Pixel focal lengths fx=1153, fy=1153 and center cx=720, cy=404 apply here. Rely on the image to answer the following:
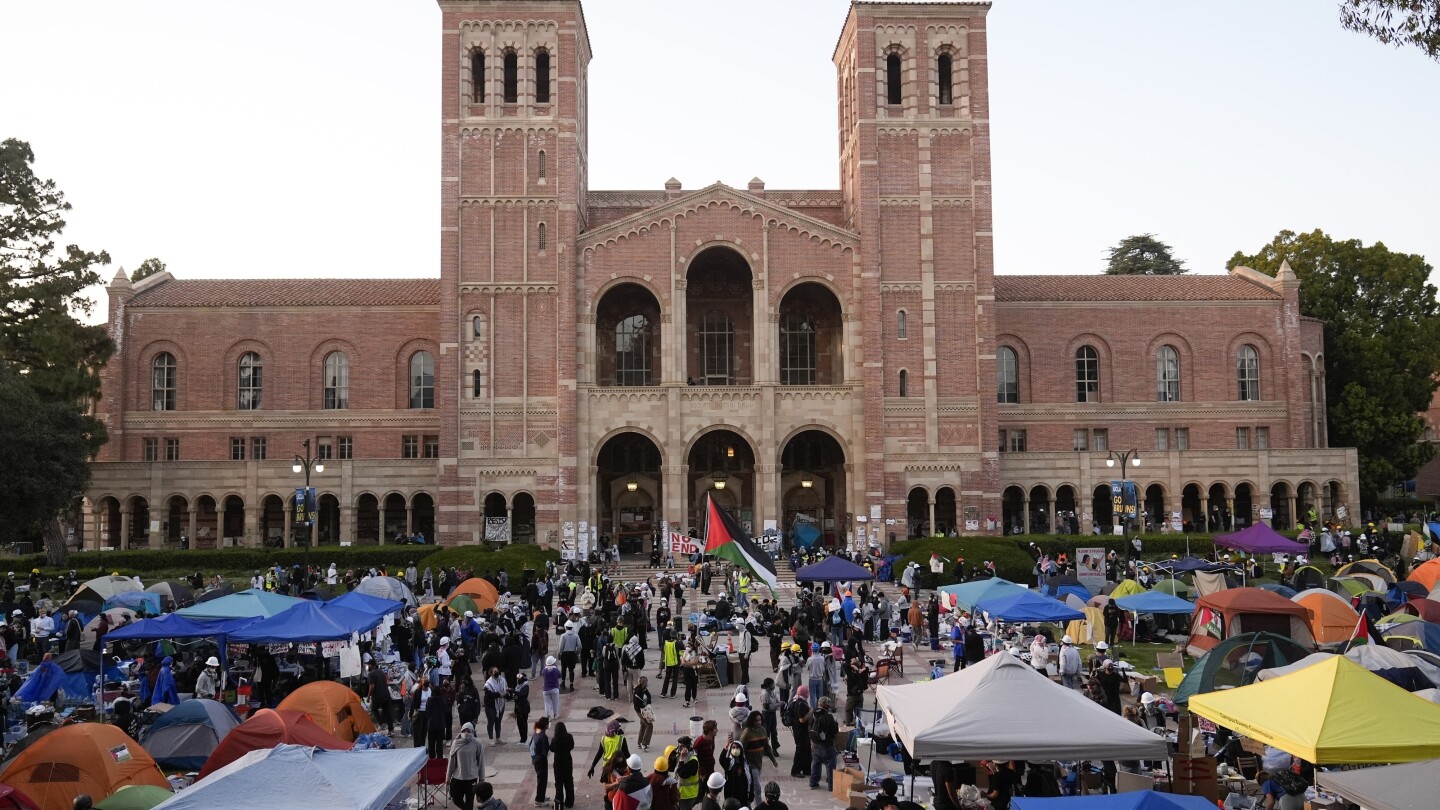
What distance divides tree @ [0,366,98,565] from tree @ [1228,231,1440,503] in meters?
59.4

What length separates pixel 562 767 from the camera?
1596 cm

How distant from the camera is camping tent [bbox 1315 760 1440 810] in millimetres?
11320

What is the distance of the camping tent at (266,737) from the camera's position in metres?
15.3

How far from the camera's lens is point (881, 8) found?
52750mm

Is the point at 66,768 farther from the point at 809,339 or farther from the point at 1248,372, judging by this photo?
the point at 1248,372

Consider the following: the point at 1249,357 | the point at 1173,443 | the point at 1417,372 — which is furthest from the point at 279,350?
the point at 1417,372

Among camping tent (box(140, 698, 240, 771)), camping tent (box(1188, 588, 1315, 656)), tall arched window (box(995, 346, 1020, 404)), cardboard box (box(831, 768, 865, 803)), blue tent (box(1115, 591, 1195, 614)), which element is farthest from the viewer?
tall arched window (box(995, 346, 1020, 404))

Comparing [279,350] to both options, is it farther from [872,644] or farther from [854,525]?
[872,644]

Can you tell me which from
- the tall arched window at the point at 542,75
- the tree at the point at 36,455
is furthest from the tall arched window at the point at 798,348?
the tree at the point at 36,455

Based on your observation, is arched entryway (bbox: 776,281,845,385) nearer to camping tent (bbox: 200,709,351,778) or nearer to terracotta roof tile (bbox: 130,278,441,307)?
terracotta roof tile (bbox: 130,278,441,307)

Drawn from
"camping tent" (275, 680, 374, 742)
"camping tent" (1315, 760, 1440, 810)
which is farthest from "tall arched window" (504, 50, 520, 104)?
"camping tent" (1315, 760, 1440, 810)

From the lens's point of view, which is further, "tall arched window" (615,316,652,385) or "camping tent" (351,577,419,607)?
"tall arched window" (615,316,652,385)

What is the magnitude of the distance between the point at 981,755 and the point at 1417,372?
58368 millimetres

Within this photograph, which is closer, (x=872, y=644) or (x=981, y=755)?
(x=981, y=755)
